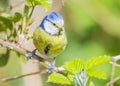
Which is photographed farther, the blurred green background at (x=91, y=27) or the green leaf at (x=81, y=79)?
the blurred green background at (x=91, y=27)

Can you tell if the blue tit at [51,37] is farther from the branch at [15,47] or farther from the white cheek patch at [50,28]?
the branch at [15,47]

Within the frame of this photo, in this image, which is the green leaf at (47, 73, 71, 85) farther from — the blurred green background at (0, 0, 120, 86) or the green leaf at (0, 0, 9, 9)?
the blurred green background at (0, 0, 120, 86)

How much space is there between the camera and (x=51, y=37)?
1.36 meters

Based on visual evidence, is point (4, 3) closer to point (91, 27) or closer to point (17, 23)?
point (17, 23)

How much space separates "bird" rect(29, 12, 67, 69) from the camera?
4.37 ft

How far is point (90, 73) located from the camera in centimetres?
102

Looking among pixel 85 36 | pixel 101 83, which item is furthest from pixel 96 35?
pixel 101 83

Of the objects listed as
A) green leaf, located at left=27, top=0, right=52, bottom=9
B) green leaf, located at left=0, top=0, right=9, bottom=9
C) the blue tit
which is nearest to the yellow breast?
the blue tit

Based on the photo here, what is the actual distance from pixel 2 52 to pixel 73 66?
491 millimetres

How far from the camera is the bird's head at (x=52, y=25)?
1.39 meters

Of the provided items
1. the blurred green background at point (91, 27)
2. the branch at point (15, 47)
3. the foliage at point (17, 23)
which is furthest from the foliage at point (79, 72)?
the blurred green background at point (91, 27)

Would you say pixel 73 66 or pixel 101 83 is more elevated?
pixel 73 66

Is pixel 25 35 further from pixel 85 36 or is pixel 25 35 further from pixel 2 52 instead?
pixel 85 36

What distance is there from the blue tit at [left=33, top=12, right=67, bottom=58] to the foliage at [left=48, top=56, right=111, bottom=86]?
0.95 feet
